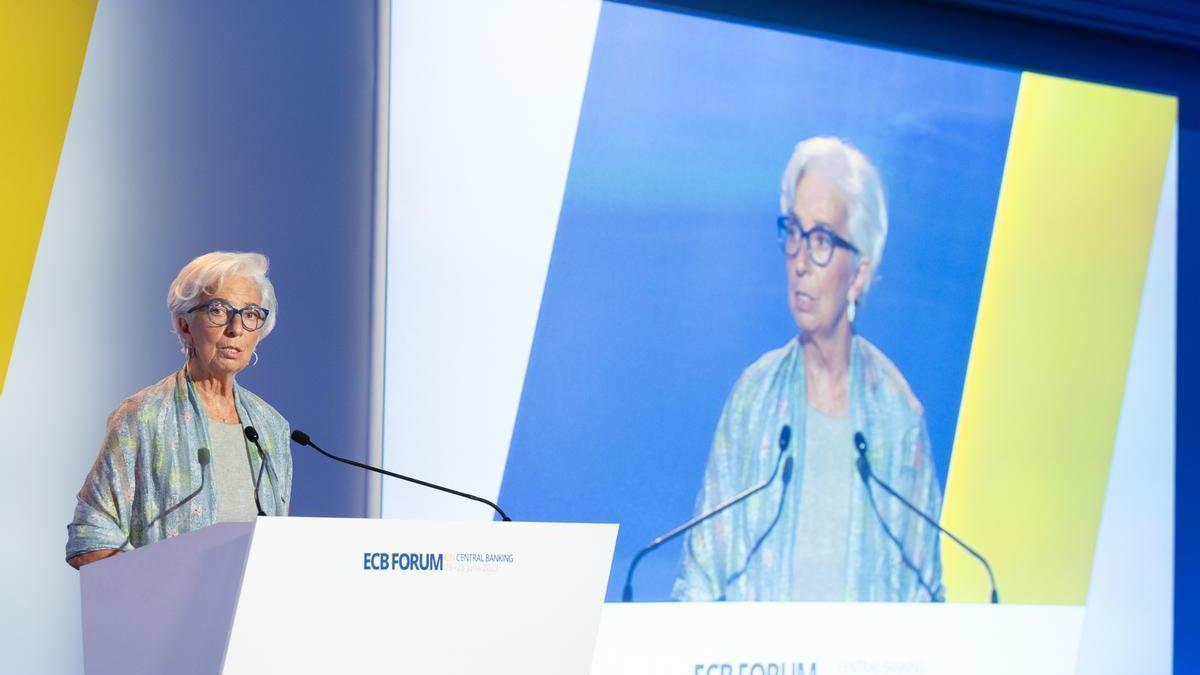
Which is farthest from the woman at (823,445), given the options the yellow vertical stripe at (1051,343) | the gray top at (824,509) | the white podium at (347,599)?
the white podium at (347,599)

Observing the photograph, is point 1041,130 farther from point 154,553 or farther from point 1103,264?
point 154,553

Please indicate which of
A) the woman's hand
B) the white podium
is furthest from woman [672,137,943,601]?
the white podium

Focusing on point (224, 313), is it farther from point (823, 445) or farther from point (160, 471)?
point (823, 445)

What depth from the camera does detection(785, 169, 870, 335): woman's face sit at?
4.15 m

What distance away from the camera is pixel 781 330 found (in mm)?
4113

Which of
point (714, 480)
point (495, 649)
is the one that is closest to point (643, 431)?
point (714, 480)

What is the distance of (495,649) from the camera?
1851 millimetres

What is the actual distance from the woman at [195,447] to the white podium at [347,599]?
59 centimetres

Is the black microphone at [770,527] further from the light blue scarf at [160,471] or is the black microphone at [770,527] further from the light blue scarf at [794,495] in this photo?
the light blue scarf at [160,471]

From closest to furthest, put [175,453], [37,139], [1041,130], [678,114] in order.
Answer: [175,453] < [37,139] < [678,114] < [1041,130]

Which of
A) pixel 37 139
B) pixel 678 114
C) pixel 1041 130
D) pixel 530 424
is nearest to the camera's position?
pixel 37 139

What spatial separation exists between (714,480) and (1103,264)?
1687 millimetres

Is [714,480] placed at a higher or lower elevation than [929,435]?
lower

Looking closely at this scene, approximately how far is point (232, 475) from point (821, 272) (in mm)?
2114
